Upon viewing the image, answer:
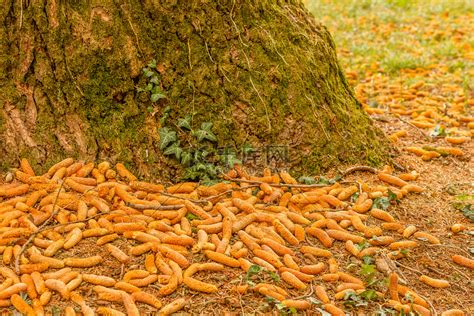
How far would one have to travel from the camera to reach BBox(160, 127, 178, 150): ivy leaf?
167 inches

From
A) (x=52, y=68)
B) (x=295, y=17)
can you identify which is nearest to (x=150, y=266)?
(x=52, y=68)

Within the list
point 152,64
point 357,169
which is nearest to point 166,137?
point 152,64

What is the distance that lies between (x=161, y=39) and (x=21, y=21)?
961 mm

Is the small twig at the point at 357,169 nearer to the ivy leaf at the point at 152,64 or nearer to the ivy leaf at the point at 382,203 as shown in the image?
the ivy leaf at the point at 382,203

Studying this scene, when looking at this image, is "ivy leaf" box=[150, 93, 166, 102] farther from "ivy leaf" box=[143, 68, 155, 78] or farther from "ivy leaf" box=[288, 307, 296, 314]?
"ivy leaf" box=[288, 307, 296, 314]

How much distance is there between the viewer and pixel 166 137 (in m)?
4.26

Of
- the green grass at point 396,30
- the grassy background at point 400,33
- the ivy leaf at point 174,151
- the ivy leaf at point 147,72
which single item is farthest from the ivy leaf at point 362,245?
the green grass at point 396,30

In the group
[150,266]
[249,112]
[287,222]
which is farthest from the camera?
[249,112]

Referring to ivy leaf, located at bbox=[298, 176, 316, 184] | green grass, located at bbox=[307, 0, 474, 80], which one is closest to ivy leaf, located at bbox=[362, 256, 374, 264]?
ivy leaf, located at bbox=[298, 176, 316, 184]

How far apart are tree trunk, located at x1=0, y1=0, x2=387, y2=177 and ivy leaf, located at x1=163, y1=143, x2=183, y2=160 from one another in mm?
70

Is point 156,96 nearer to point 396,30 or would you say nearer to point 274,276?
point 274,276

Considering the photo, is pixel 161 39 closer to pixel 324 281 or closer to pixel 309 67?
pixel 309 67

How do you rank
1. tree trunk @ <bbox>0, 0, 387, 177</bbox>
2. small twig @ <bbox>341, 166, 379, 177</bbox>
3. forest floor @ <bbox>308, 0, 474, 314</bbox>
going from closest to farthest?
forest floor @ <bbox>308, 0, 474, 314</bbox> < tree trunk @ <bbox>0, 0, 387, 177</bbox> < small twig @ <bbox>341, 166, 379, 177</bbox>

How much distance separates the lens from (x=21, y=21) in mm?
4168
